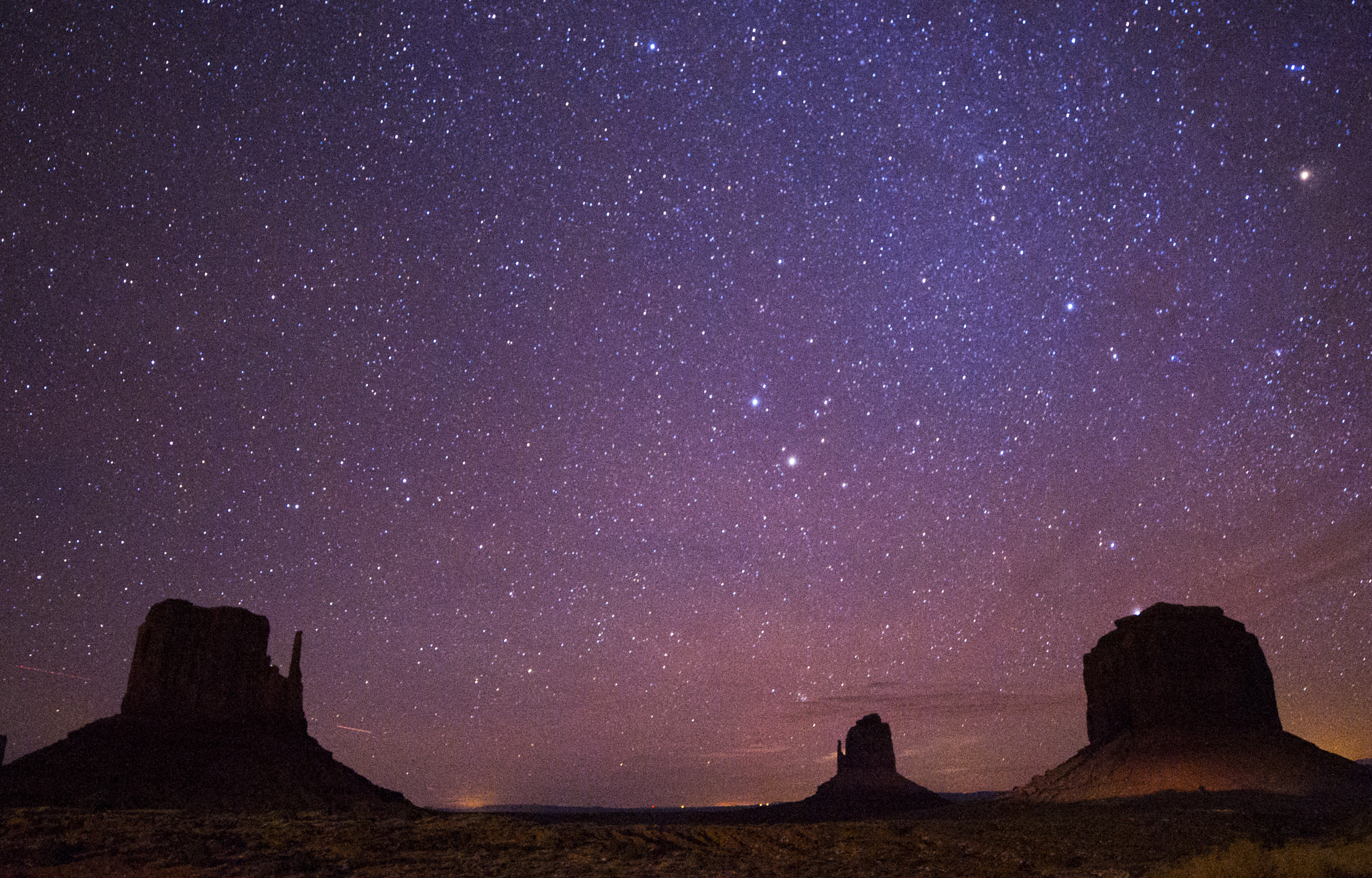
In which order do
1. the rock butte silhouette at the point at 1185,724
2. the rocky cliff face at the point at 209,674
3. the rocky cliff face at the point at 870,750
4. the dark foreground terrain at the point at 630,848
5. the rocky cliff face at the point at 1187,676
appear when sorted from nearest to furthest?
the dark foreground terrain at the point at 630,848, the rock butte silhouette at the point at 1185,724, the rocky cliff face at the point at 209,674, the rocky cliff face at the point at 1187,676, the rocky cliff face at the point at 870,750

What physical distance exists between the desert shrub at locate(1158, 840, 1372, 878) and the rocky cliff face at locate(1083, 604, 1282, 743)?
5796cm

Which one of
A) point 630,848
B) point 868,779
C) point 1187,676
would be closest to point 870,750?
point 868,779

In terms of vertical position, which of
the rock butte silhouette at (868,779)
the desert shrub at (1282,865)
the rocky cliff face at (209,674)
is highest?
the rocky cliff face at (209,674)

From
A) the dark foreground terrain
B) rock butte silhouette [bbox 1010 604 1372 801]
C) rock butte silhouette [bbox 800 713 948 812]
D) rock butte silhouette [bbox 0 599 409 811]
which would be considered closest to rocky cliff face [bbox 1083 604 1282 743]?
rock butte silhouette [bbox 1010 604 1372 801]

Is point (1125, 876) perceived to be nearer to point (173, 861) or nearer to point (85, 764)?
point (173, 861)

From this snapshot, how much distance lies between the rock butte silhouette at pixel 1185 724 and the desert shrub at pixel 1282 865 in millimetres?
44258

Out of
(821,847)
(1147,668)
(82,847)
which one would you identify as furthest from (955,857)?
(1147,668)

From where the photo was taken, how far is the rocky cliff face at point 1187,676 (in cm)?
6500

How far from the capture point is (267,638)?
6950 cm

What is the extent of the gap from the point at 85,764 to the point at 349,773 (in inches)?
754

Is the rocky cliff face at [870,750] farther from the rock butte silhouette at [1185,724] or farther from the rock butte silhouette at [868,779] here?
the rock butte silhouette at [1185,724]

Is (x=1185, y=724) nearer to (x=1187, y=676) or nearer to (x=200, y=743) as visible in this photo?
(x=1187, y=676)

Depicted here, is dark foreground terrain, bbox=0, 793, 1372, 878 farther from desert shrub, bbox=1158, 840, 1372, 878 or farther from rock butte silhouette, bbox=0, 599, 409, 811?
rock butte silhouette, bbox=0, 599, 409, 811

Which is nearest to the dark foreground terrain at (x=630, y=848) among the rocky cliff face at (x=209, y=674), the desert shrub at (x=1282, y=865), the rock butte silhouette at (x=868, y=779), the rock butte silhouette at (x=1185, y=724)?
the desert shrub at (x=1282, y=865)
